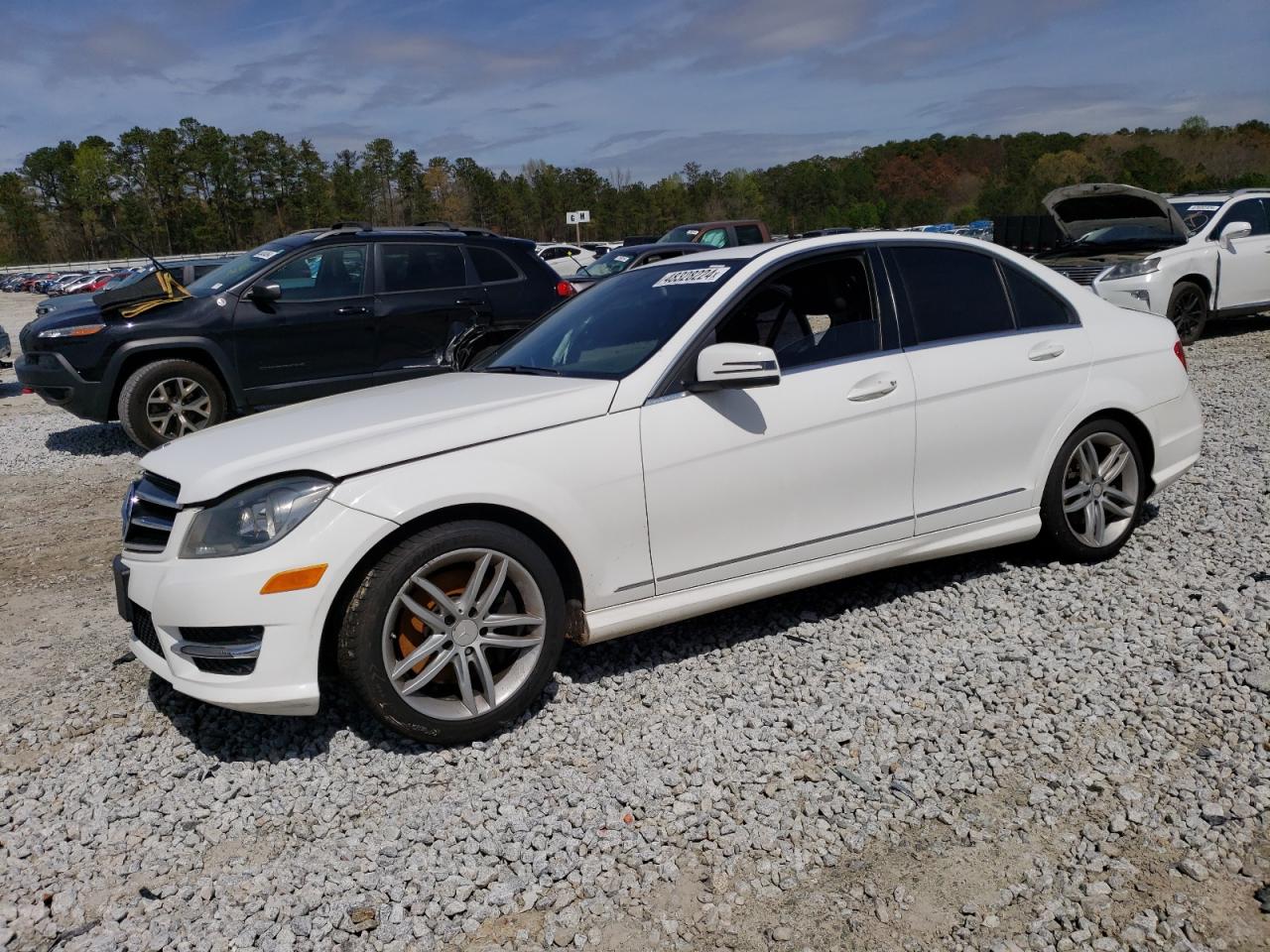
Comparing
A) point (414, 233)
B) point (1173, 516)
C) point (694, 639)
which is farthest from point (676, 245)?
point (694, 639)

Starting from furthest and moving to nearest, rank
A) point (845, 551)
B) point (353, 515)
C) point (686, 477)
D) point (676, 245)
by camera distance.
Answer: point (676, 245) < point (845, 551) < point (686, 477) < point (353, 515)

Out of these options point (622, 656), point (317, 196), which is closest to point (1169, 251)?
point (622, 656)

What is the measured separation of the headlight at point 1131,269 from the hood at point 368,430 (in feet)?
32.9

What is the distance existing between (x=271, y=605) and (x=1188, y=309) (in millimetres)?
12326

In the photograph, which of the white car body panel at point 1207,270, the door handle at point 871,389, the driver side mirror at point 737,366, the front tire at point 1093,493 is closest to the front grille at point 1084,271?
the white car body panel at point 1207,270

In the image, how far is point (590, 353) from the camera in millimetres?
4305

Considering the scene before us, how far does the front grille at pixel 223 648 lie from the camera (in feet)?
10.8

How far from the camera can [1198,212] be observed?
12859 mm

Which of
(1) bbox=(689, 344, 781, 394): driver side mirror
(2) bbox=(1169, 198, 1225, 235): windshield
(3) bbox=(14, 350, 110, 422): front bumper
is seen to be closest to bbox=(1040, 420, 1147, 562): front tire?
(1) bbox=(689, 344, 781, 394): driver side mirror

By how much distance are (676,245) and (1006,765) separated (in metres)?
13.8

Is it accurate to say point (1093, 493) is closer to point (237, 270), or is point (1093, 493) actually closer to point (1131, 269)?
point (237, 270)

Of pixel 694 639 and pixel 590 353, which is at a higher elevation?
pixel 590 353

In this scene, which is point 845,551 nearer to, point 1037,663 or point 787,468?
point 787,468

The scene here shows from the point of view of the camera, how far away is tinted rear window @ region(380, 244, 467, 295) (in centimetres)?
924
